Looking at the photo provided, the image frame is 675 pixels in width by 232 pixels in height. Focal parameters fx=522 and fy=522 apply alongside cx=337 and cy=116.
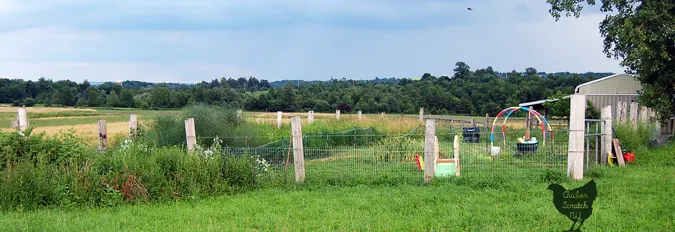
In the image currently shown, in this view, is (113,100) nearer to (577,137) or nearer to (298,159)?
(298,159)

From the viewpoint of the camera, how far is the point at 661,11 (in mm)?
15023

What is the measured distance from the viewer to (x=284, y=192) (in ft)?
29.6

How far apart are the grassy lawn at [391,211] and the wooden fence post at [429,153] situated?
311mm

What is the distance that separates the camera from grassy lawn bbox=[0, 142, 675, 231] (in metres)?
6.52

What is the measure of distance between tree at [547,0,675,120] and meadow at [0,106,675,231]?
5.23 meters

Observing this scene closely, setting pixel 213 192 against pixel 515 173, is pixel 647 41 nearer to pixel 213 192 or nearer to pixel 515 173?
pixel 515 173

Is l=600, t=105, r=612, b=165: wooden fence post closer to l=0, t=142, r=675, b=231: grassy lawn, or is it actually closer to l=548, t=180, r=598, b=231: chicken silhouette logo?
l=0, t=142, r=675, b=231: grassy lawn

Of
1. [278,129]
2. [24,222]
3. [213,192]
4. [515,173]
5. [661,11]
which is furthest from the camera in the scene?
[278,129]

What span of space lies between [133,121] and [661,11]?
51.5 ft

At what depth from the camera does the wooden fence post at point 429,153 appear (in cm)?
967

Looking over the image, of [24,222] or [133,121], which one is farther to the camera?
[133,121]

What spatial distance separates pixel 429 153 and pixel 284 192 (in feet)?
9.09

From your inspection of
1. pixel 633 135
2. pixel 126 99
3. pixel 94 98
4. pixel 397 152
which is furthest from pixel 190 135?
pixel 94 98

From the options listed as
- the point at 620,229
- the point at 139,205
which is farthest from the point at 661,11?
the point at 139,205
